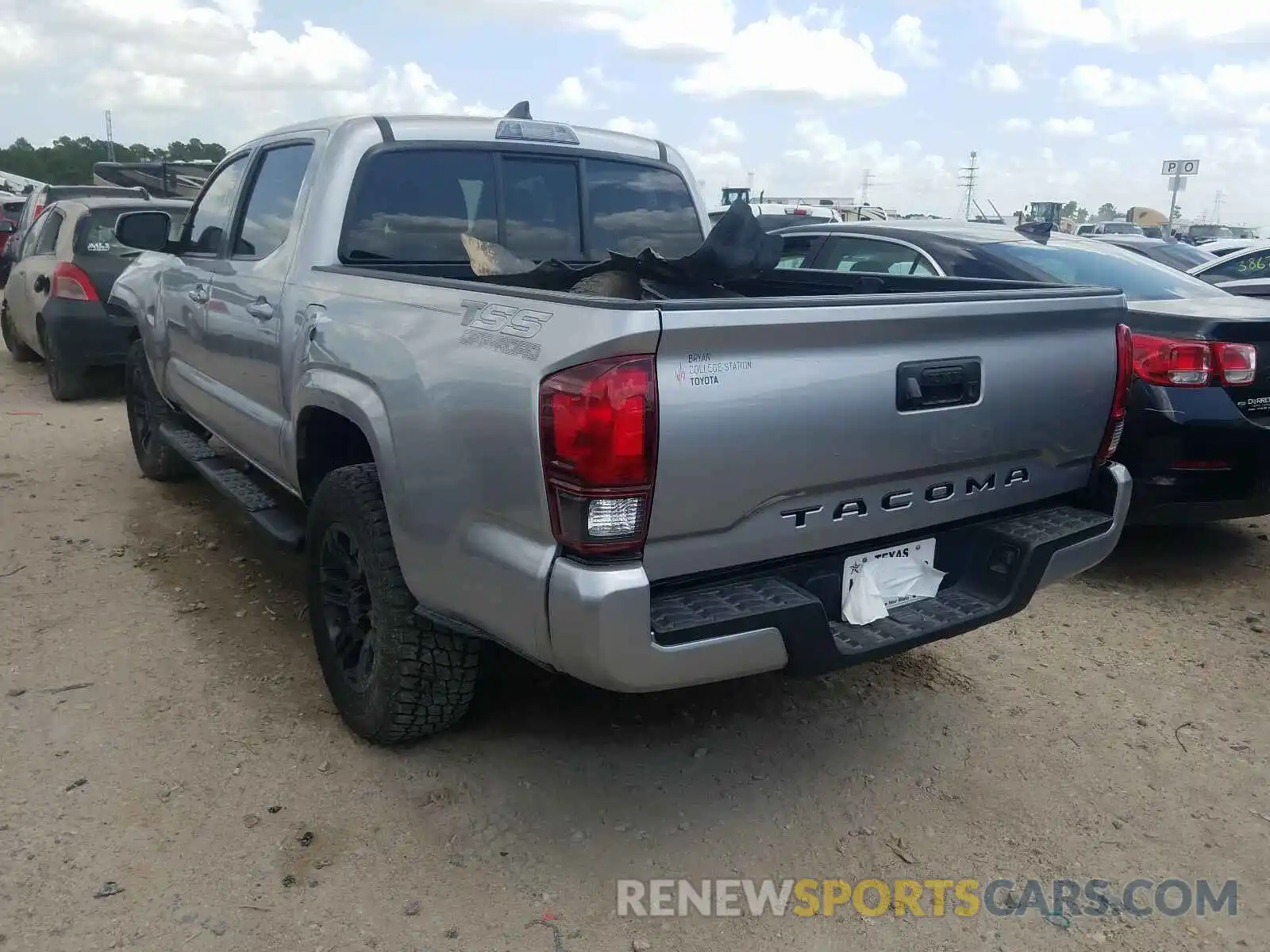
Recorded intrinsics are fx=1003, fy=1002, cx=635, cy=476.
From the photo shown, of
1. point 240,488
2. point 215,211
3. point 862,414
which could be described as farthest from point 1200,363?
point 215,211

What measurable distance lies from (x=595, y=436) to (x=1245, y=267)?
1034 cm

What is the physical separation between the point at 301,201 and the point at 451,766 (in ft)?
7.01

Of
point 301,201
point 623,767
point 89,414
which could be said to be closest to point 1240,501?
point 623,767

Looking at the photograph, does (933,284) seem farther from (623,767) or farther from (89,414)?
→ (89,414)

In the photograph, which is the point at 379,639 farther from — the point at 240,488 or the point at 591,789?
the point at 240,488

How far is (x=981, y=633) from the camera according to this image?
4293 mm

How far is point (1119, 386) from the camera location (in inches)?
124

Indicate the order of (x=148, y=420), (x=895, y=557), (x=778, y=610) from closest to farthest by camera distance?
(x=778, y=610) < (x=895, y=557) < (x=148, y=420)

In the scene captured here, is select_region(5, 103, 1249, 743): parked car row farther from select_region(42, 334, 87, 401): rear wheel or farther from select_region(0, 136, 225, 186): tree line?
select_region(0, 136, 225, 186): tree line

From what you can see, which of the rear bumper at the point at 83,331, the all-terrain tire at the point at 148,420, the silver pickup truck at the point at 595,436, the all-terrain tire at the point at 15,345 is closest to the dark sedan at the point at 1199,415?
the silver pickup truck at the point at 595,436

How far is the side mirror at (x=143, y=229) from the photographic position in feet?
15.7

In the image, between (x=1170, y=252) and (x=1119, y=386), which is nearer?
(x=1119, y=386)

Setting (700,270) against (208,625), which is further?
(208,625)

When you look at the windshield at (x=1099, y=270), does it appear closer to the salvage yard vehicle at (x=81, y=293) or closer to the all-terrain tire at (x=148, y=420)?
the all-terrain tire at (x=148, y=420)
